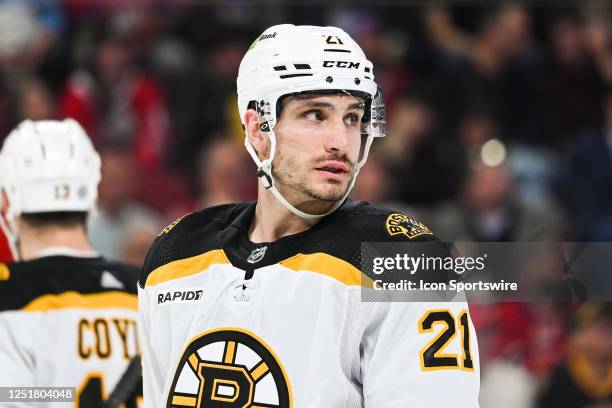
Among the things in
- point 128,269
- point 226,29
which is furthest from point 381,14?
point 128,269

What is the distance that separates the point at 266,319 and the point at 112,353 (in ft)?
3.14

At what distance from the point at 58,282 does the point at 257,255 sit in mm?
923

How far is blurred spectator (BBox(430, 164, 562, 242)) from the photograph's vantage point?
6.92 metres

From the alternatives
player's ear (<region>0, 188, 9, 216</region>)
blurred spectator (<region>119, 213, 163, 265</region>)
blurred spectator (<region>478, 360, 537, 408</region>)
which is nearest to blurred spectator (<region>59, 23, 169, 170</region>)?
blurred spectator (<region>119, 213, 163, 265</region>)

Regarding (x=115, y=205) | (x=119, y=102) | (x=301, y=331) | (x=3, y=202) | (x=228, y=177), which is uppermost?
(x=119, y=102)

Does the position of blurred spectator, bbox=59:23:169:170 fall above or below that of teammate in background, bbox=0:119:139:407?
above

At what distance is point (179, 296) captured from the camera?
320 centimetres

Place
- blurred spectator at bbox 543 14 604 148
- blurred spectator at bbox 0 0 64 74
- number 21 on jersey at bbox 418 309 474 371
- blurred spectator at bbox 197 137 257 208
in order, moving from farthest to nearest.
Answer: blurred spectator at bbox 0 0 64 74
blurred spectator at bbox 543 14 604 148
blurred spectator at bbox 197 137 257 208
number 21 on jersey at bbox 418 309 474 371

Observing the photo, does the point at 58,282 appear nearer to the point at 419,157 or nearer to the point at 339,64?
the point at 339,64

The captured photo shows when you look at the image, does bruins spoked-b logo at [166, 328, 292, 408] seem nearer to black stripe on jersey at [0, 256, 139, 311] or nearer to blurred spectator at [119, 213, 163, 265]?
black stripe on jersey at [0, 256, 139, 311]

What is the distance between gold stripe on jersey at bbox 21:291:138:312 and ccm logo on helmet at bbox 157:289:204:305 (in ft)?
2.08

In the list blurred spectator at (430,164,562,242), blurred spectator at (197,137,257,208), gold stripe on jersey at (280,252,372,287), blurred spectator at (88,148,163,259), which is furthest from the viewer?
blurred spectator at (197,137,257,208)

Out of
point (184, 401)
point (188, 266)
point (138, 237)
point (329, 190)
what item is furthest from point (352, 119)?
point (138, 237)

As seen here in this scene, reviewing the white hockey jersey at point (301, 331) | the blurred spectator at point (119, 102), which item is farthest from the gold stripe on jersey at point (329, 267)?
the blurred spectator at point (119, 102)
